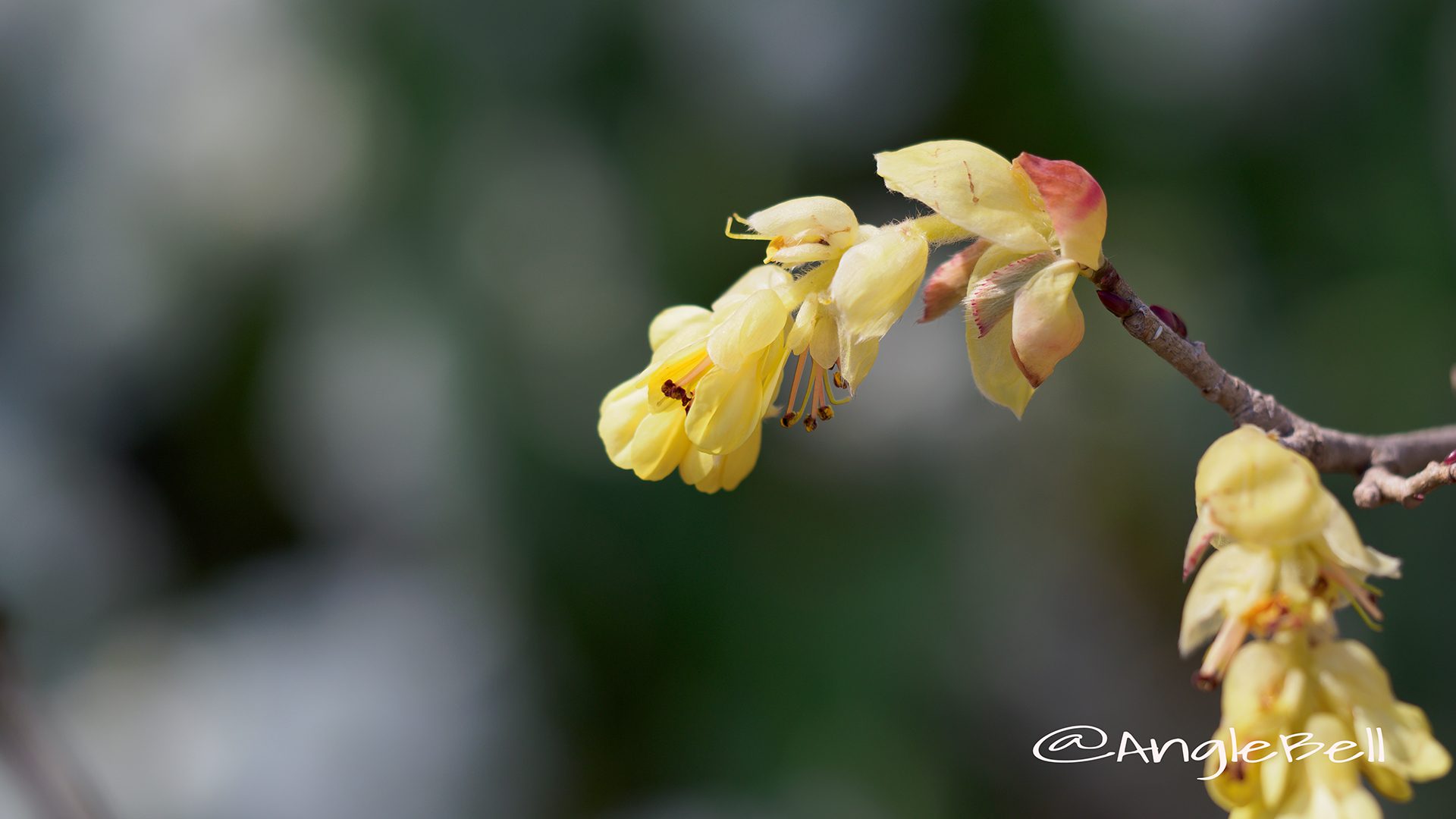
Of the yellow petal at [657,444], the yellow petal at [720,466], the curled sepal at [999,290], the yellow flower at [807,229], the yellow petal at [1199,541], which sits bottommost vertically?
the yellow petal at [657,444]

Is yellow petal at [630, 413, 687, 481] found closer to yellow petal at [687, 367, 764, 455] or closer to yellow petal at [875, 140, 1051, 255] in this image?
yellow petal at [687, 367, 764, 455]

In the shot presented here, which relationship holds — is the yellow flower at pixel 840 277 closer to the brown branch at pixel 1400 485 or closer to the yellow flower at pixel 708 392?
the yellow flower at pixel 708 392

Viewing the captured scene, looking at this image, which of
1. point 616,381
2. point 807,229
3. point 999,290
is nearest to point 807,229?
point 807,229

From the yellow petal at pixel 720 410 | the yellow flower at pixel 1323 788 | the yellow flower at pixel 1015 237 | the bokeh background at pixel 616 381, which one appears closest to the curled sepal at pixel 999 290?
the yellow flower at pixel 1015 237

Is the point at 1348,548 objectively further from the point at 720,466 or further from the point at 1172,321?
the point at 720,466

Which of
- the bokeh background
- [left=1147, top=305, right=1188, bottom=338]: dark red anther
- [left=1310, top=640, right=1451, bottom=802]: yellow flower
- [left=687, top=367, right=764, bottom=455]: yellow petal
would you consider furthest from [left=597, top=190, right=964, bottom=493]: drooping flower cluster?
the bokeh background

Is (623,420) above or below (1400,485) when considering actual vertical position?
below
